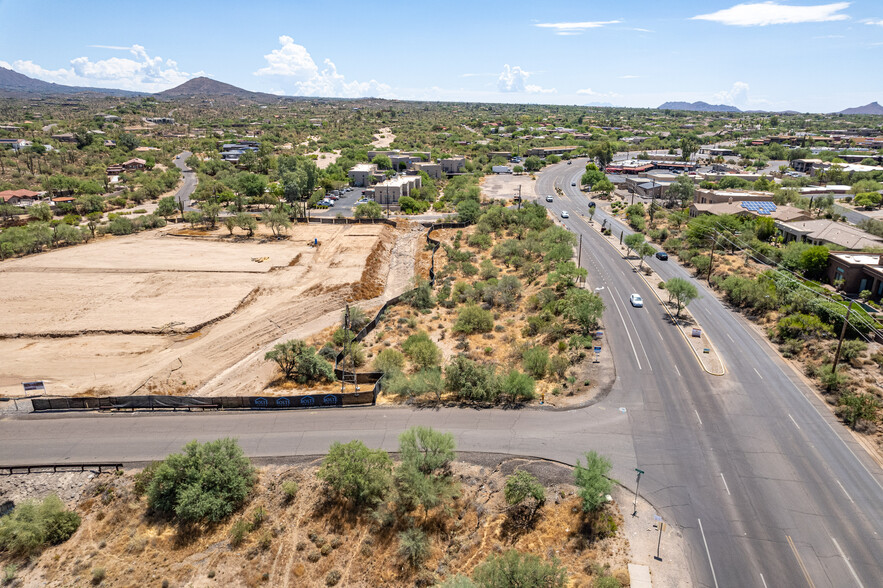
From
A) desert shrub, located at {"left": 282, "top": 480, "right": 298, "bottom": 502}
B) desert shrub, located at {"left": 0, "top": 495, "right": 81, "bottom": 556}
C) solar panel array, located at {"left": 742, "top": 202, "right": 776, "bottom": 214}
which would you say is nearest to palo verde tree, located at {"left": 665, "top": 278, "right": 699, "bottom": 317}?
solar panel array, located at {"left": 742, "top": 202, "right": 776, "bottom": 214}

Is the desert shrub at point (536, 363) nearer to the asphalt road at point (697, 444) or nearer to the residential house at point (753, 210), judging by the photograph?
the asphalt road at point (697, 444)

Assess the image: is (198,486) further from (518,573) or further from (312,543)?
(518,573)

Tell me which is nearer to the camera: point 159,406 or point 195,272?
point 159,406

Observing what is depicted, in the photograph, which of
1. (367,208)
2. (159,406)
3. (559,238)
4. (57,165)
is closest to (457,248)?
(559,238)

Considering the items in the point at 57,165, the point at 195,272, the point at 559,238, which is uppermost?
the point at 57,165

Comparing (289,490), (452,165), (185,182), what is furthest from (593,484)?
(185,182)

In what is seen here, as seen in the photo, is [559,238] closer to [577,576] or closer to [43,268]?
[577,576]
